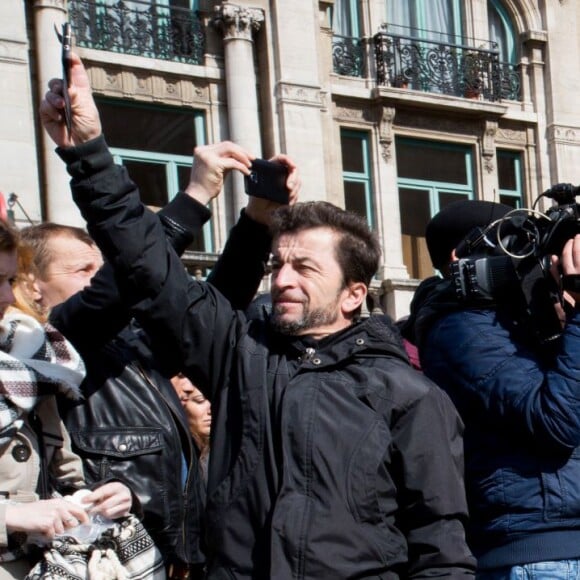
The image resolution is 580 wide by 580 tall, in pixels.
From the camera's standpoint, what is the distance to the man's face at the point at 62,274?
163 inches

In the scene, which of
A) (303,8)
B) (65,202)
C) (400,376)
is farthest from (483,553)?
(303,8)

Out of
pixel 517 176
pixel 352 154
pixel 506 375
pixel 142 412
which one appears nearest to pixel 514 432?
Result: pixel 506 375

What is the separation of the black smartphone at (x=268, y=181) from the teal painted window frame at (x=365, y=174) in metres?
13.9

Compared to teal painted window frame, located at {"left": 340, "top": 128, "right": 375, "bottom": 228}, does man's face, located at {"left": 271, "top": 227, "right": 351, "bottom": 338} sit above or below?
Result: below

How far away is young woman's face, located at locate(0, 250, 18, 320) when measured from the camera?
11.1 feet

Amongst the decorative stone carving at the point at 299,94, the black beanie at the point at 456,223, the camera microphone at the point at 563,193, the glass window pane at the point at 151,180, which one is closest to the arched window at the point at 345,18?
the decorative stone carving at the point at 299,94

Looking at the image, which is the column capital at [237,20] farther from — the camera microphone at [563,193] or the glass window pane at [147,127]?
the camera microphone at [563,193]

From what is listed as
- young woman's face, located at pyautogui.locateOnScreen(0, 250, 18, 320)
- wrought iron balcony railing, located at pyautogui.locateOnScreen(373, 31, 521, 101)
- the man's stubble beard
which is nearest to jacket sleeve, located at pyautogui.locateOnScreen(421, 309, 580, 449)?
the man's stubble beard

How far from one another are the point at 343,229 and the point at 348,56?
14770 millimetres

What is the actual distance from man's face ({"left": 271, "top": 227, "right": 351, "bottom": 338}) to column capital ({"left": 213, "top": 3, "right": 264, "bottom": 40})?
13.4 m

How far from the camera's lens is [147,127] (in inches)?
640

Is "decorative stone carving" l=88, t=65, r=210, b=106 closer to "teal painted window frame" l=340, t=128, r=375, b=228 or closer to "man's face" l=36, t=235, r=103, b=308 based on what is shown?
"teal painted window frame" l=340, t=128, r=375, b=228

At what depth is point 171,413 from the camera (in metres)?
3.82

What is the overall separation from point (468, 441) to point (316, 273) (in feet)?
2.69
